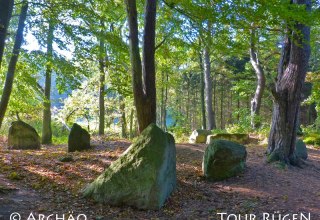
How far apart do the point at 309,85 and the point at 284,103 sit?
1988 cm

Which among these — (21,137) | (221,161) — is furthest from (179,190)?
(21,137)

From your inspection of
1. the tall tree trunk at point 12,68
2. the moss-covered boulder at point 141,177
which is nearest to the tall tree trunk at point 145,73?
the moss-covered boulder at point 141,177

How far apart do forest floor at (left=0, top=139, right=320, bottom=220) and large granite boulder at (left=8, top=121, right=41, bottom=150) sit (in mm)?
2485

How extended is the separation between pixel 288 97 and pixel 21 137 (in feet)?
30.6

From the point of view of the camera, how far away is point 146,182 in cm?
587

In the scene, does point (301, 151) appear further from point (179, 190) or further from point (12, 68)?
point (12, 68)

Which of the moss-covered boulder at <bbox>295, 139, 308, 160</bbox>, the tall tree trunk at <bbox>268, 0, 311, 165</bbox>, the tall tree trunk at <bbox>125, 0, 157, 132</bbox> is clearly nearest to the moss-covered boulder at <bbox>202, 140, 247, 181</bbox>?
the tall tree trunk at <bbox>125, 0, 157, 132</bbox>

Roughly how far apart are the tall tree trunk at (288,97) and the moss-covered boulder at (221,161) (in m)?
1.77

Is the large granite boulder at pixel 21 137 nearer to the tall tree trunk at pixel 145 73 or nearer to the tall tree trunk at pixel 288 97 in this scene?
the tall tree trunk at pixel 145 73

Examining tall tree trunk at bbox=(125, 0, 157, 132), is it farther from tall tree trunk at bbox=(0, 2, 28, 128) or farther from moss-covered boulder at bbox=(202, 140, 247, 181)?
tall tree trunk at bbox=(0, 2, 28, 128)

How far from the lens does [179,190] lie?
270 inches

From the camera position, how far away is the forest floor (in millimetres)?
5566

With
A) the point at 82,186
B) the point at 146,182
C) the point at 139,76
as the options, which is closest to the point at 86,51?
the point at 139,76

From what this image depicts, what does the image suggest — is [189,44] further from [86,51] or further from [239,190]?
[239,190]
